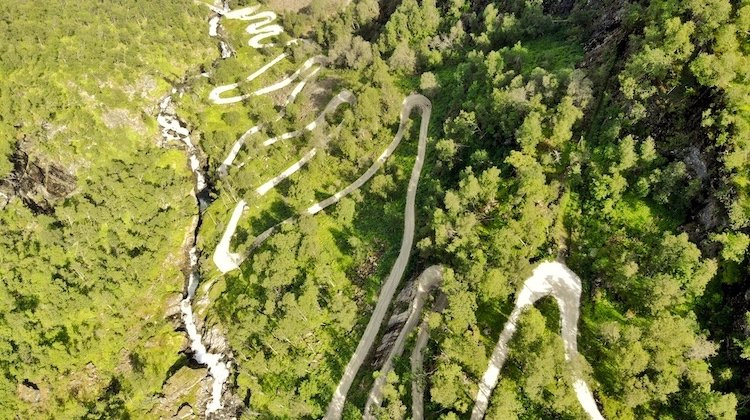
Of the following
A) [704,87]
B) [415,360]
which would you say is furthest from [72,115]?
[704,87]

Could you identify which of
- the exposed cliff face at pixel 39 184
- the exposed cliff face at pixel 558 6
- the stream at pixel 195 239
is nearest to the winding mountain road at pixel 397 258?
the stream at pixel 195 239

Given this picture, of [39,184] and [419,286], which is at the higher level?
[419,286]

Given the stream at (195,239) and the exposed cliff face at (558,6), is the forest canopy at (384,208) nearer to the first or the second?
the exposed cliff face at (558,6)

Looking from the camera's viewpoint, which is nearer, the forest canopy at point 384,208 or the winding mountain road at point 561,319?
the winding mountain road at point 561,319

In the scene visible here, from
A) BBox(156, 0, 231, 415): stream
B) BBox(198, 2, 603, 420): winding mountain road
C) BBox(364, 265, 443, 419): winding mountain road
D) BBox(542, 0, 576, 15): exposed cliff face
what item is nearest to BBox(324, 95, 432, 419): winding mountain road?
BBox(198, 2, 603, 420): winding mountain road

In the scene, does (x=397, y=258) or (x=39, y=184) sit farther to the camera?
(x=39, y=184)

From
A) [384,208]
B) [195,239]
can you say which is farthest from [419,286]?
[195,239]

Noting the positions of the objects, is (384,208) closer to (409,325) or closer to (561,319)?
(409,325)

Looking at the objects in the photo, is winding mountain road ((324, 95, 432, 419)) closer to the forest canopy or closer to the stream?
the forest canopy

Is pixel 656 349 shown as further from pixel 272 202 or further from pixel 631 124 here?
pixel 272 202
